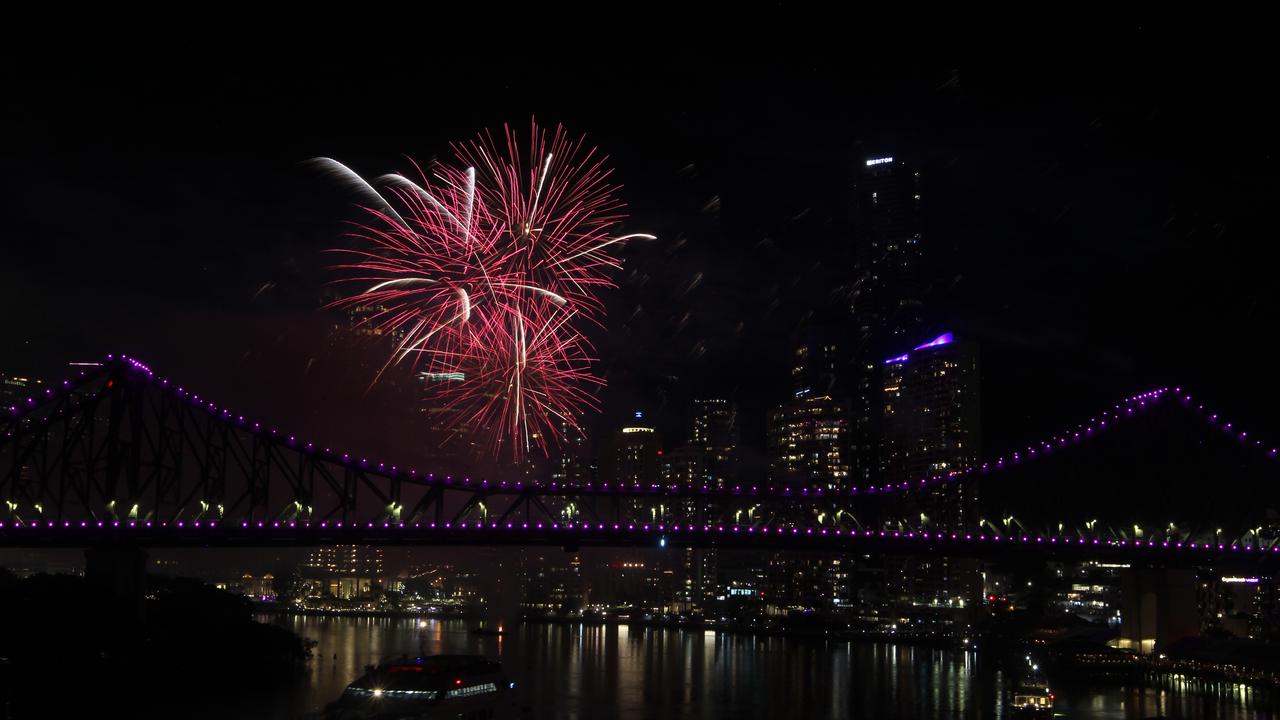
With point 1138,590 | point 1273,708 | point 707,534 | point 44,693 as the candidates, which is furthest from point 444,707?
point 1138,590

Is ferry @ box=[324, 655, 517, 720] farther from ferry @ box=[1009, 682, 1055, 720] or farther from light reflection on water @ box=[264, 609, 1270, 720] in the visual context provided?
ferry @ box=[1009, 682, 1055, 720]

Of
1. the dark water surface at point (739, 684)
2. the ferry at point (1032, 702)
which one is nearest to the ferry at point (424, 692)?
the dark water surface at point (739, 684)

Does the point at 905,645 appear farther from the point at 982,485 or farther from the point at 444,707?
the point at 444,707

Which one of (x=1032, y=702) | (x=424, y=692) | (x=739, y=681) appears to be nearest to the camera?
(x=424, y=692)

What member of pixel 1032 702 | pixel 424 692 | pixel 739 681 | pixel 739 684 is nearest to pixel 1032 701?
pixel 1032 702

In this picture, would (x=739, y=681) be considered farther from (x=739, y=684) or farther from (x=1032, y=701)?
(x=1032, y=701)

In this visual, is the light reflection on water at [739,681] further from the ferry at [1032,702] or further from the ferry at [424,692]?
the ferry at [424,692]
